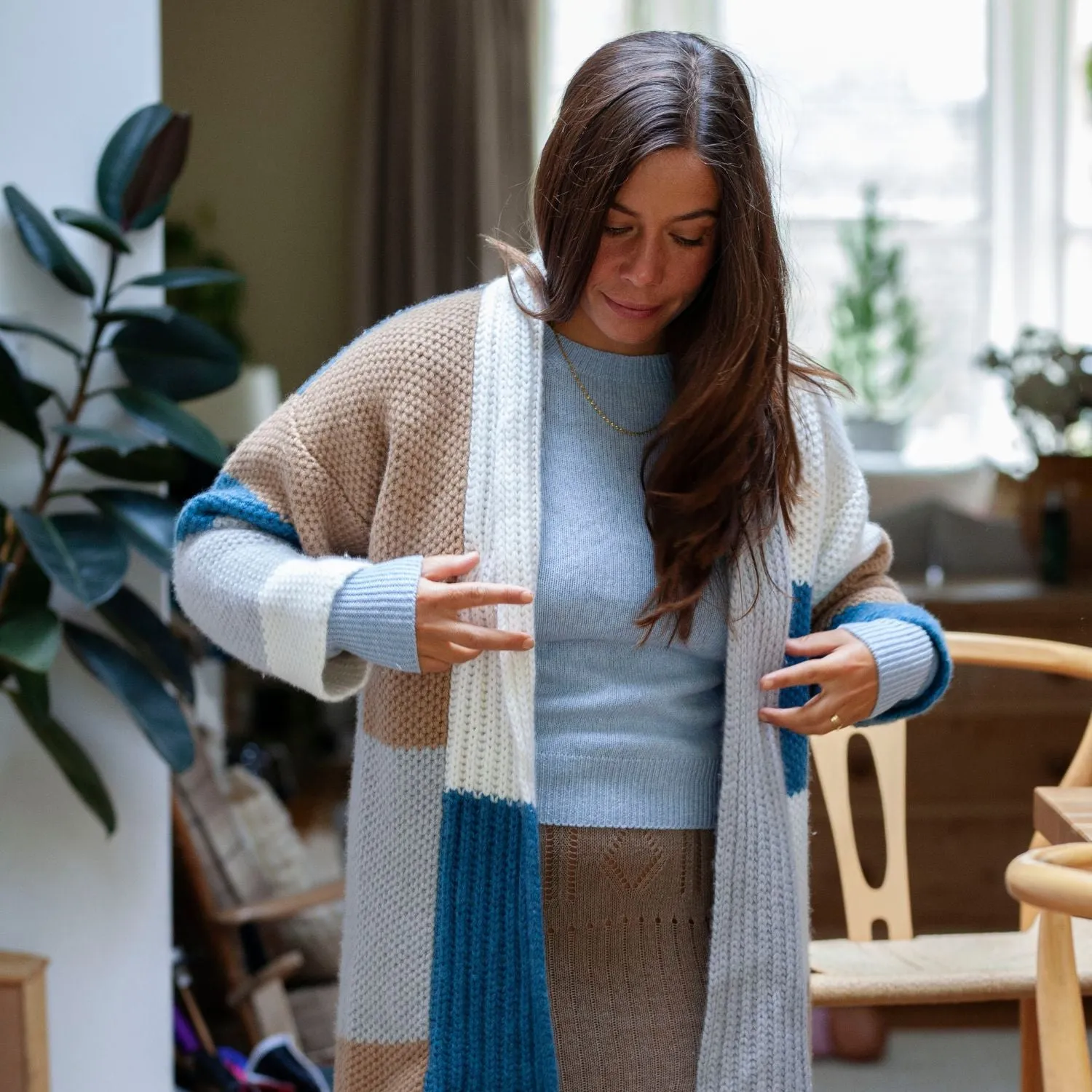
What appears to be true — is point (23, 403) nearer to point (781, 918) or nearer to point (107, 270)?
point (107, 270)

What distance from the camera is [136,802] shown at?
2020 millimetres

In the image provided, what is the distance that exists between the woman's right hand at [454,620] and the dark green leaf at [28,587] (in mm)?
1030

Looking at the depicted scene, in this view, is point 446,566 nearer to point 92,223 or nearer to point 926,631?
point 926,631

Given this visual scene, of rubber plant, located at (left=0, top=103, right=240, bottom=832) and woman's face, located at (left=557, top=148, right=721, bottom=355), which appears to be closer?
woman's face, located at (left=557, top=148, right=721, bottom=355)

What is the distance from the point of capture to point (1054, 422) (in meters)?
3.61

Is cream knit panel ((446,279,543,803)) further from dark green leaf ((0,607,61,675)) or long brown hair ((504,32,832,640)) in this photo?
dark green leaf ((0,607,61,675))

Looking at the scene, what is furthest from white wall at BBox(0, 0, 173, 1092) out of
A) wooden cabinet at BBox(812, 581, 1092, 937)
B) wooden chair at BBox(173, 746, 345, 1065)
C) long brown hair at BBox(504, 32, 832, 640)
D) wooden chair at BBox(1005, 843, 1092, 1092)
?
wooden cabinet at BBox(812, 581, 1092, 937)

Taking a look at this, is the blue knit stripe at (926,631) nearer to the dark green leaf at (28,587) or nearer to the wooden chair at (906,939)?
the wooden chair at (906,939)

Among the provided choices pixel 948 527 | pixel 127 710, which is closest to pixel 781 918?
pixel 127 710

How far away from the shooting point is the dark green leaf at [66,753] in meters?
1.77

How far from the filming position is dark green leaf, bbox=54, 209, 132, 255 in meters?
1.82

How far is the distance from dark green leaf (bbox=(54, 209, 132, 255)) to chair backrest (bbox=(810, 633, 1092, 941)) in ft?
3.75

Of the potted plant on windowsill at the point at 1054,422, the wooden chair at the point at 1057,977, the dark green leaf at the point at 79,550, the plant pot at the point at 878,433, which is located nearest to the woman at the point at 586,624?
the wooden chair at the point at 1057,977

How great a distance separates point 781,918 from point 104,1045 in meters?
1.36
